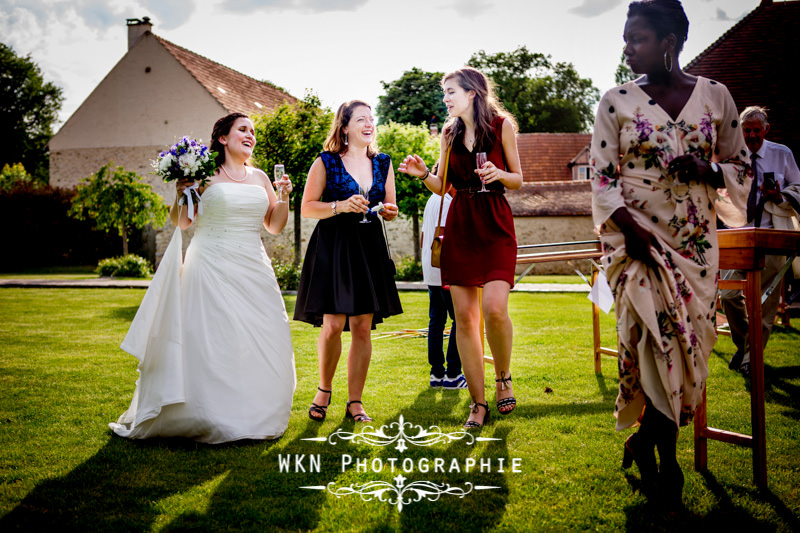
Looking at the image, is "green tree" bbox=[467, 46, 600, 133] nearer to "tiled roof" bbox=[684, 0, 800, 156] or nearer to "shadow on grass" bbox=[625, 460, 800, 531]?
"tiled roof" bbox=[684, 0, 800, 156]

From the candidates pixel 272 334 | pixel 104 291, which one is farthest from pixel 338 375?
pixel 104 291

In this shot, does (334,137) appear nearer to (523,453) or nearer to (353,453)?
(353,453)

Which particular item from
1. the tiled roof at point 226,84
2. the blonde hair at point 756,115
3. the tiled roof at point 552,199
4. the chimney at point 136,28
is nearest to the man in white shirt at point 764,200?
the blonde hair at point 756,115

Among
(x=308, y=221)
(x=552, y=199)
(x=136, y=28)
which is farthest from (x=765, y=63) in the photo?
(x=136, y=28)

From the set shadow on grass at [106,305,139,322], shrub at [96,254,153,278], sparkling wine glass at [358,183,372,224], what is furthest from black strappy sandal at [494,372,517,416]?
shrub at [96,254,153,278]

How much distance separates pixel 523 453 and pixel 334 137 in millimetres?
2728

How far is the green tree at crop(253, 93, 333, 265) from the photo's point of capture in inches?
793

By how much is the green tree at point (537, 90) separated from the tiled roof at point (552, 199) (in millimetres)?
15676

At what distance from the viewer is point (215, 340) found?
14.2ft

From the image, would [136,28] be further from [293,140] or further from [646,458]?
[646,458]

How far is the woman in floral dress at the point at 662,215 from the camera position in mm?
2977

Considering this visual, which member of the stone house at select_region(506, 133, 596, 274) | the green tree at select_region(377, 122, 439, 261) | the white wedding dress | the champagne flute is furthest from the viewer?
the stone house at select_region(506, 133, 596, 274)

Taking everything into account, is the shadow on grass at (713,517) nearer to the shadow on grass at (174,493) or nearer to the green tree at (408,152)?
the shadow on grass at (174,493)

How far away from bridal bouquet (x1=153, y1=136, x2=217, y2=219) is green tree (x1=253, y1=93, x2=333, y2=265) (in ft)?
50.5
